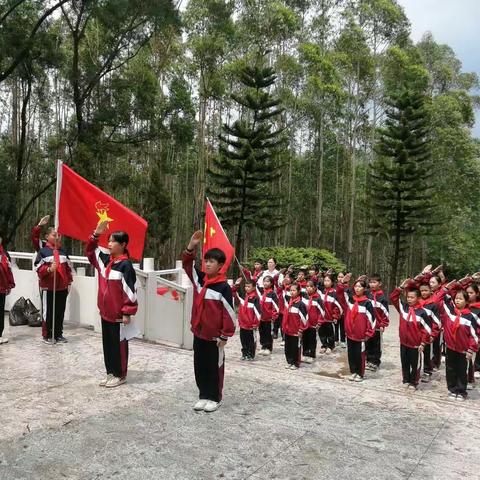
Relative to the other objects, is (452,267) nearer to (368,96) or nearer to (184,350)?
(368,96)

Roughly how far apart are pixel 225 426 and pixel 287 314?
2715mm

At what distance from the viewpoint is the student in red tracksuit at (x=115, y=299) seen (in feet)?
16.1

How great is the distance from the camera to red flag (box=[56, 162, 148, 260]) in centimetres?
546

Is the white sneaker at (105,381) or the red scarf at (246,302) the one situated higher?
the red scarf at (246,302)

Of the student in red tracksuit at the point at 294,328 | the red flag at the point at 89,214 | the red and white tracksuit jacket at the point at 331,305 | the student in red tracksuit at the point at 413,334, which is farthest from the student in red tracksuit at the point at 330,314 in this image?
the red flag at the point at 89,214

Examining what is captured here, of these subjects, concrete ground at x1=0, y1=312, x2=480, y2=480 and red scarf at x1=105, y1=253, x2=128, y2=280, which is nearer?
concrete ground at x1=0, y1=312, x2=480, y2=480

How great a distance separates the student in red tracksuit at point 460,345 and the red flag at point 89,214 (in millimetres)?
3375

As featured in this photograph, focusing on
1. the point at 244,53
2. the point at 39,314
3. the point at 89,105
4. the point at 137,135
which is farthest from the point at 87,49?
the point at 39,314

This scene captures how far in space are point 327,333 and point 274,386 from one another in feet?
9.28

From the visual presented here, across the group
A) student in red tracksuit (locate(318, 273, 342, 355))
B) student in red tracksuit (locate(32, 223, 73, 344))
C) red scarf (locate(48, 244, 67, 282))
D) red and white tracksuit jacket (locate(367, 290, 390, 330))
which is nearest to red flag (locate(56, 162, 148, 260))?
red scarf (locate(48, 244, 67, 282))

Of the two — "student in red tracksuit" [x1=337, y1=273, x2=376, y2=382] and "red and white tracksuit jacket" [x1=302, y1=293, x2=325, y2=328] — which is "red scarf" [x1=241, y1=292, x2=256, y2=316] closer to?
"red and white tracksuit jacket" [x1=302, y1=293, x2=325, y2=328]

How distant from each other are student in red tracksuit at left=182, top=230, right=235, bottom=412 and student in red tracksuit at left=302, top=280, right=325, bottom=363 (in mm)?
2861

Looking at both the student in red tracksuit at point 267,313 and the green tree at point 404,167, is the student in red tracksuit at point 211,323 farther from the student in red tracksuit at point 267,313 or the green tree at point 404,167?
the green tree at point 404,167

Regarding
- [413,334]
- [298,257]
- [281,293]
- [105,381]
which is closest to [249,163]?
[298,257]
